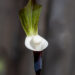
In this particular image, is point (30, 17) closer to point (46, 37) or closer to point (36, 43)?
point (36, 43)

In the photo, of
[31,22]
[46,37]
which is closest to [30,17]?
[31,22]

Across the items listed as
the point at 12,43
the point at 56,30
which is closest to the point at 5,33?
the point at 12,43

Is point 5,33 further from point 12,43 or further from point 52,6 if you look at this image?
point 52,6

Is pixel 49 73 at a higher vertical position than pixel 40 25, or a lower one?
lower

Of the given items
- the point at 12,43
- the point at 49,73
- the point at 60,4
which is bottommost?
the point at 49,73

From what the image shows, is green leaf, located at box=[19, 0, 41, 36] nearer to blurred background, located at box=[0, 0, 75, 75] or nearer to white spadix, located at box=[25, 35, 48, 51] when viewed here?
white spadix, located at box=[25, 35, 48, 51]

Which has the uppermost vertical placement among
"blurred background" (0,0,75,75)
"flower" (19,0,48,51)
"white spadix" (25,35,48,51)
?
"flower" (19,0,48,51)

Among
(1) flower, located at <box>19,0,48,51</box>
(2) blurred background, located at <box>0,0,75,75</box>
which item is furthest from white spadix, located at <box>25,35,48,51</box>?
(2) blurred background, located at <box>0,0,75,75</box>
